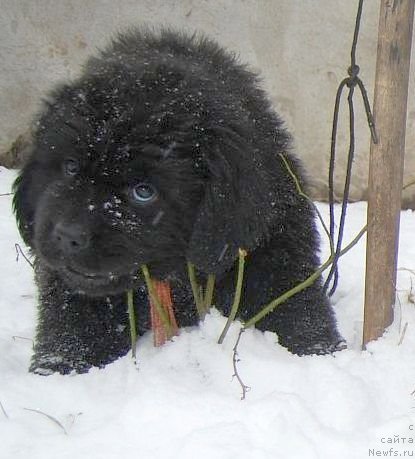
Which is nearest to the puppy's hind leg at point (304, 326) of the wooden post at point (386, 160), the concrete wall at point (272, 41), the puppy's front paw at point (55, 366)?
the wooden post at point (386, 160)

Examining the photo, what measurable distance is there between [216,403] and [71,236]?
0.67 meters

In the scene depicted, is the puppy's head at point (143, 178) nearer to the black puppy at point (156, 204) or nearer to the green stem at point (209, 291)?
the black puppy at point (156, 204)

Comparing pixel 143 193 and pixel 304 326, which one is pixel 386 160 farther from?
pixel 143 193

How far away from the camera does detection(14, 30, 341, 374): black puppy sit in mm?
2383

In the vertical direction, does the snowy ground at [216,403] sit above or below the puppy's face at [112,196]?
below

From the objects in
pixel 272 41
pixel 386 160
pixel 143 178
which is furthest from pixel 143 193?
pixel 272 41

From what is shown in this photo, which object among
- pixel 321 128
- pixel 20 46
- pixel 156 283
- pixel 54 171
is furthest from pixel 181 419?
pixel 20 46

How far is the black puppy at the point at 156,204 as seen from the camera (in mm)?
2383

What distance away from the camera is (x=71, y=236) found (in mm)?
2326

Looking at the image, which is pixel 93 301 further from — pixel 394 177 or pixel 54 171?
pixel 394 177

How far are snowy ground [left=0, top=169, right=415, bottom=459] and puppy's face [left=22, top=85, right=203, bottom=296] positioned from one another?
355 millimetres

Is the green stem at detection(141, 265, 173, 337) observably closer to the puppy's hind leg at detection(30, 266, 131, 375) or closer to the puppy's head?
the puppy's head

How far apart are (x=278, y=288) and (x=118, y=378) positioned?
664 millimetres

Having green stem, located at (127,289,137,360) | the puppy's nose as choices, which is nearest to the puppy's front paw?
green stem, located at (127,289,137,360)
